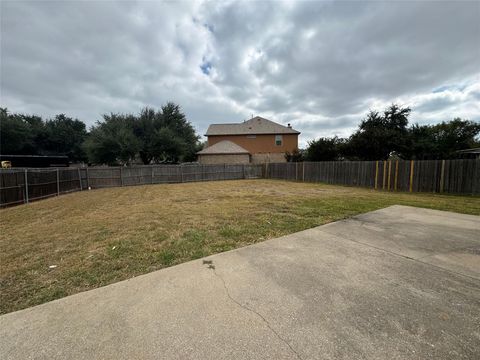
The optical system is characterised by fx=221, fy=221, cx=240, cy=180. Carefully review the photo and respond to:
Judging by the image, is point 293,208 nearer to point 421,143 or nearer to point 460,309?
point 460,309

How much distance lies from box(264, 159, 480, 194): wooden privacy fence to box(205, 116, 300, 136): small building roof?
1627 cm

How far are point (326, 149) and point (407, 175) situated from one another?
12130 millimetres

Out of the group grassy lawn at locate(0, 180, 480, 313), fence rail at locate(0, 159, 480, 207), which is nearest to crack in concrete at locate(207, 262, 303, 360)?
grassy lawn at locate(0, 180, 480, 313)

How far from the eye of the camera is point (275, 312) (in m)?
2.05

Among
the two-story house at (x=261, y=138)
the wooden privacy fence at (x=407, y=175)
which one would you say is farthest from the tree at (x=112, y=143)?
the wooden privacy fence at (x=407, y=175)

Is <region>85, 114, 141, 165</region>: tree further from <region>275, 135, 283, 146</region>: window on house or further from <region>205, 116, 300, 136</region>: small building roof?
<region>275, 135, 283, 146</region>: window on house

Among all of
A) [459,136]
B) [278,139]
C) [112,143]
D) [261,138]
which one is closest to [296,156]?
[278,139]

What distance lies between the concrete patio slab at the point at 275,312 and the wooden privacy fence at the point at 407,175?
31.9ft

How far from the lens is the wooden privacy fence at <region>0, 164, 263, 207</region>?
9.22 meters

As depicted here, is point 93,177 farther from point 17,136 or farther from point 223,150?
point 17,136

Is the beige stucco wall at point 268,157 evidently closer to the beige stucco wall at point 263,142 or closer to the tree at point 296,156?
the beige stucco wall at point 263,142

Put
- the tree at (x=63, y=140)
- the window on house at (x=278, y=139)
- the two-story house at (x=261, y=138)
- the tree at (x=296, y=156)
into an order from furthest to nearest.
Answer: the tree at (x=63, y=140)
the window on house at (x=278, y=139)
the two-story house at (x=261, y=138)
the tree at (x=296, y=156)

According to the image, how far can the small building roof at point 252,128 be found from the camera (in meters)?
33.7

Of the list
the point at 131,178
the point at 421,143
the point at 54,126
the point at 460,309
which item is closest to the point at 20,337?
the point at 460,309
